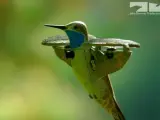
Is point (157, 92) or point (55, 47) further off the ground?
point (55, 47)

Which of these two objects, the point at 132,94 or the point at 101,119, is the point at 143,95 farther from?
the point at 101,119

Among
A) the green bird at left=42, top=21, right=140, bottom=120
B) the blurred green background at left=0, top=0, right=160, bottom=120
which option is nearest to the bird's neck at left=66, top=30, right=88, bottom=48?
the green bird at left=42, top=21, right=140, bottom=120

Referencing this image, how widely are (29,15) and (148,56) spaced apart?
1.27ft

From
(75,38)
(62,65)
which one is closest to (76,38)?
(75,38)

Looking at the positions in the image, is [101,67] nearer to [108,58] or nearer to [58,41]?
[108,58]

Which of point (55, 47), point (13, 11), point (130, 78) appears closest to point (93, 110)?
point (130, 78)

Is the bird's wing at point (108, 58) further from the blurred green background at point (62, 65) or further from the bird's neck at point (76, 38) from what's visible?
the blurred green background at point (62, 65)

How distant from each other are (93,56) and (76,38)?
7 centimetres

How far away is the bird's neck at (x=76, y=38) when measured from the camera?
2.88 ft

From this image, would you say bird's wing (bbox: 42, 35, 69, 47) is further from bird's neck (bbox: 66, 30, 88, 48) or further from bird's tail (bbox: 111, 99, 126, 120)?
bird's tail (bbox: 111, 99, 126, 120)

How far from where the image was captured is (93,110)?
3.55ft

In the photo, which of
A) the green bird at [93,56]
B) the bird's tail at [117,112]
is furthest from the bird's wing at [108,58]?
the bird's tail at [117,112]

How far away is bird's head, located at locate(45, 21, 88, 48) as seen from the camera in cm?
87

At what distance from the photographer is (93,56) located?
35.7 inches
